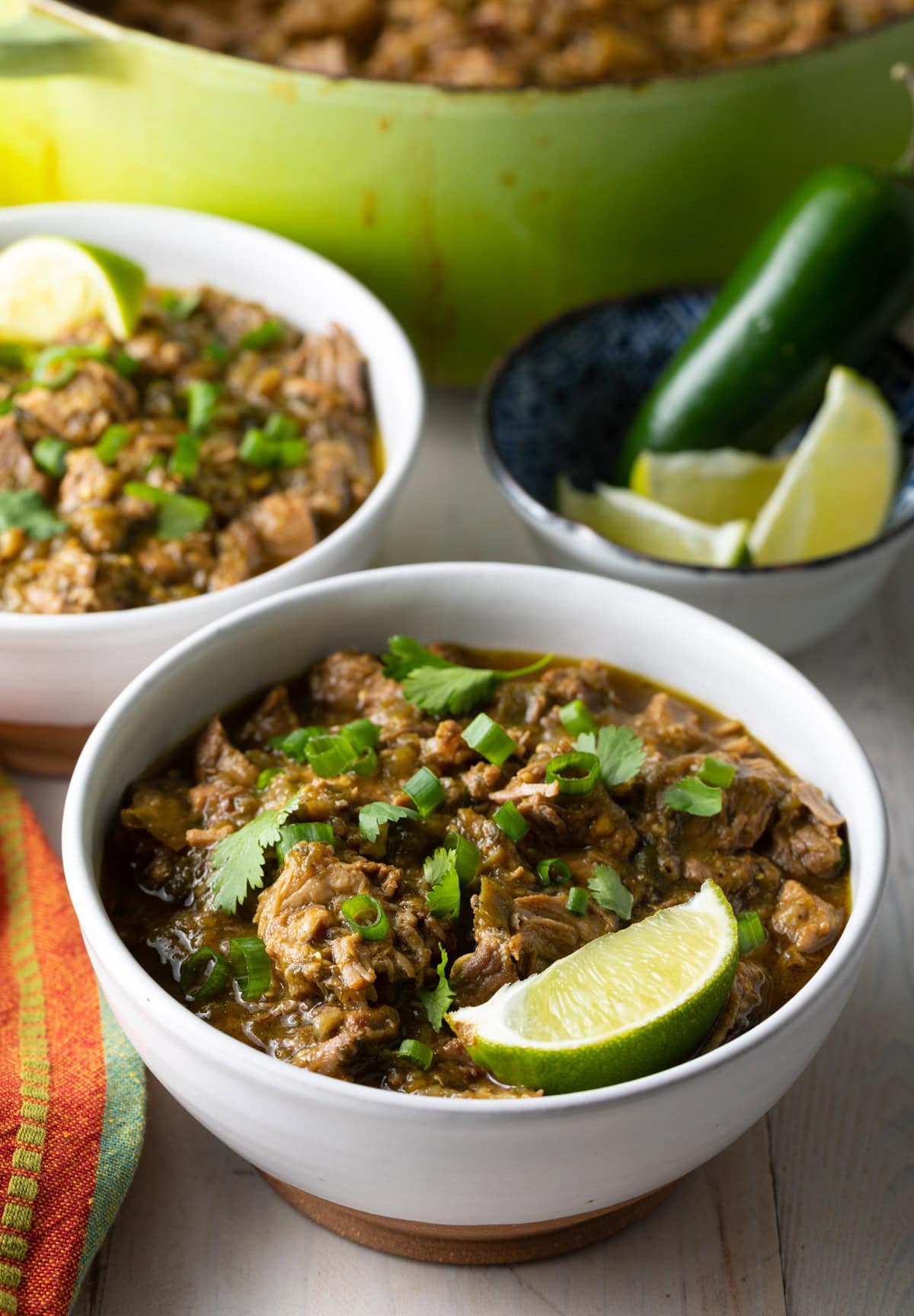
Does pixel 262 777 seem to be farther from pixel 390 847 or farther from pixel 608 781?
pixel 608 781

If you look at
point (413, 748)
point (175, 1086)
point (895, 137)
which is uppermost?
point (895, 137)

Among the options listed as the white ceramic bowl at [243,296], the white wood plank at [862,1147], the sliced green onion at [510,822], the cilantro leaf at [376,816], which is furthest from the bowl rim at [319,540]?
the white wood plank at [862,1147]

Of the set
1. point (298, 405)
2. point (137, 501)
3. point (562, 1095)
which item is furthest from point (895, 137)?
point (562, 1095)

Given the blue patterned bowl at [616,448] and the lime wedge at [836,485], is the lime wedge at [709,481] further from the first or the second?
the blue patterned bowl at [616,448]

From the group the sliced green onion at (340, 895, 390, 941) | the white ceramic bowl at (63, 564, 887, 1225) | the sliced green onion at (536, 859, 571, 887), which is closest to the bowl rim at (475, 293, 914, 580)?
the white ceramic bowl at (63, 564, 887, 1225)

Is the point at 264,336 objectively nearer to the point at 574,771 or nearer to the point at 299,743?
the point at 299,743

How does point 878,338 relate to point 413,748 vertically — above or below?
above
